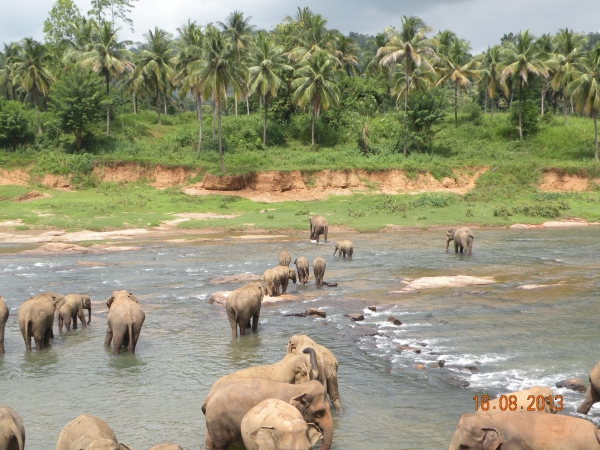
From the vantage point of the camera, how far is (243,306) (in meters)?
14.9

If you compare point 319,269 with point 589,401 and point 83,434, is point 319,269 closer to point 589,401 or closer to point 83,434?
point 589,401

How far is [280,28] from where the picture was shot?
2844 inches

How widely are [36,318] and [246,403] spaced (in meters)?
7.86

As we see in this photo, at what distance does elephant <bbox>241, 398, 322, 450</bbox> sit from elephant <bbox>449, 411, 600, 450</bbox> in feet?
5.53

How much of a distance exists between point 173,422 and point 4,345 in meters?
6.40

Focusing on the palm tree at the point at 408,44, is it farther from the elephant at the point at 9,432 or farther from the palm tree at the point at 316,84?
the elephant at the point at 9,432

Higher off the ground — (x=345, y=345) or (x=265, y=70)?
(x=265, y=70)

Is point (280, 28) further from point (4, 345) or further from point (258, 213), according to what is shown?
point (4, 345)

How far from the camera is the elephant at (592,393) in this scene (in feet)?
32.2

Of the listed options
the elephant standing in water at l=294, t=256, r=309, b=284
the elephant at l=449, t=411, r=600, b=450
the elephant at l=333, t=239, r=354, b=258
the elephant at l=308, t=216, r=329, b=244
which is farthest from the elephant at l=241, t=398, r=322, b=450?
the elephant at l=308, t=216, r=329, b=244

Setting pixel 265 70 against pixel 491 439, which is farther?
pixel 265 70

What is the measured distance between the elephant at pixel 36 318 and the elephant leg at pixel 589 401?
10.8 metres

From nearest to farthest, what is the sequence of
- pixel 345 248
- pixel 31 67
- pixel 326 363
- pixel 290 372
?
pixel 290 372
pixel 326 363
pixel 345 248
pixel 31 67

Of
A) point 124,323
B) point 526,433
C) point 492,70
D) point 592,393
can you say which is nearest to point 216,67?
point 492,70
